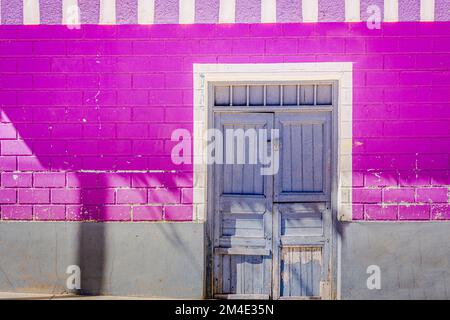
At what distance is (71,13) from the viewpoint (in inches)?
196

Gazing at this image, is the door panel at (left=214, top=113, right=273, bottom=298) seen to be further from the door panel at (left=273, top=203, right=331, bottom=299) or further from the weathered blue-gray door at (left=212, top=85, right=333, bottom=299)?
the door panel at (left=273, top=203, right=331, bottom=299)

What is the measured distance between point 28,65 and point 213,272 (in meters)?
3.06

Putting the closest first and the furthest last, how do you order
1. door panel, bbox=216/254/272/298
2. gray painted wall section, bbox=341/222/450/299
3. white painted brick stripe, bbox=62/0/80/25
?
gray painted wall section, bbox=341/222/450/299 < white painted brick stripe, bbox=62/0/80/25 < door panel, bbox=216/254/272/298

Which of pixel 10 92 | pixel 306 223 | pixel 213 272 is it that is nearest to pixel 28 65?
pixel 10 92

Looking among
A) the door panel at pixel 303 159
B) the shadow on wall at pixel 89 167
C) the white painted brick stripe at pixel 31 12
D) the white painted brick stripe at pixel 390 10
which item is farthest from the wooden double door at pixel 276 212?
the white painted brick stripe at pixel 31 12

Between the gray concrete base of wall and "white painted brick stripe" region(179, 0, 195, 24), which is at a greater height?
"white painted brick stripe" region(179, 0, 195, 24)

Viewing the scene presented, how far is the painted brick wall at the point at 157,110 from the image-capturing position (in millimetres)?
4926

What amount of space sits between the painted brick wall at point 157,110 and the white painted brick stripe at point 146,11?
0.28 feet

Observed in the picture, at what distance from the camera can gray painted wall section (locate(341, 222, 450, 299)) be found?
16.0 ft

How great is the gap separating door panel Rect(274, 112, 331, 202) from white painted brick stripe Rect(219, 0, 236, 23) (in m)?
1.17

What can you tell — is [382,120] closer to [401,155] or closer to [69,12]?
[401,155]

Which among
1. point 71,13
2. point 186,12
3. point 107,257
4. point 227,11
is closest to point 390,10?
point 227,11

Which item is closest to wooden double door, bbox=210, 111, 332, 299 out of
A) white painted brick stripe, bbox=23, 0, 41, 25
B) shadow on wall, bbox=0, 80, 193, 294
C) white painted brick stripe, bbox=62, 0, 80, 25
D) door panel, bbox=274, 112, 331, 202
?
door panel, bbox=274, 112, 331, 202

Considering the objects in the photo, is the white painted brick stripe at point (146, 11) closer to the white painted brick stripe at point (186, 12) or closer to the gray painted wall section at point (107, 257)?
the white painted brick stripe at point (186, 12)
